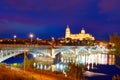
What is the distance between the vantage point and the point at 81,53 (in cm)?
12338

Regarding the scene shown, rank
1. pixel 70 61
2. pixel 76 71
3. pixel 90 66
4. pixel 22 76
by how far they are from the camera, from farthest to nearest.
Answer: pixel 90 66
pixel 70 61
pixel 76 71
pixel 22 76

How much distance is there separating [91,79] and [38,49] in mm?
23479

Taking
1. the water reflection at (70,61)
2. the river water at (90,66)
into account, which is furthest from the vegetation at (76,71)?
the water reflection at (70,61)

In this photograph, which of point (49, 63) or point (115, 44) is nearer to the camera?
point (115, 44)

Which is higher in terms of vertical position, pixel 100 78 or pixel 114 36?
pixel 114 36

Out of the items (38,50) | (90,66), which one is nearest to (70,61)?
(38,50)

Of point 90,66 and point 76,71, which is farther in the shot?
point 90,66

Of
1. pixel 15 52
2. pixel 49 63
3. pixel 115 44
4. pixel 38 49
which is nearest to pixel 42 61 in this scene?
pixel 49 63

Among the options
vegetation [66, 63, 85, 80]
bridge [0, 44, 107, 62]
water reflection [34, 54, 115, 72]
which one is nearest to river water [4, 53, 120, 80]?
water reflection [34, 54, 115, 72]

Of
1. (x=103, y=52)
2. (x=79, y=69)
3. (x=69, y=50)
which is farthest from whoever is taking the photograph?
(x=103, y=52)

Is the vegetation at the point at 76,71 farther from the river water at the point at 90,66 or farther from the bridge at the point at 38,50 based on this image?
the river water at the point at 90,66

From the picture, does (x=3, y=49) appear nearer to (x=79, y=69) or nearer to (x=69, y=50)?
(x=79, y=69)

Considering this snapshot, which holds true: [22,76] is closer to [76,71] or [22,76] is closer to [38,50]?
[76,71]

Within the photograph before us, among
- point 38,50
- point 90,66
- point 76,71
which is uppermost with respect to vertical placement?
point 38,50
